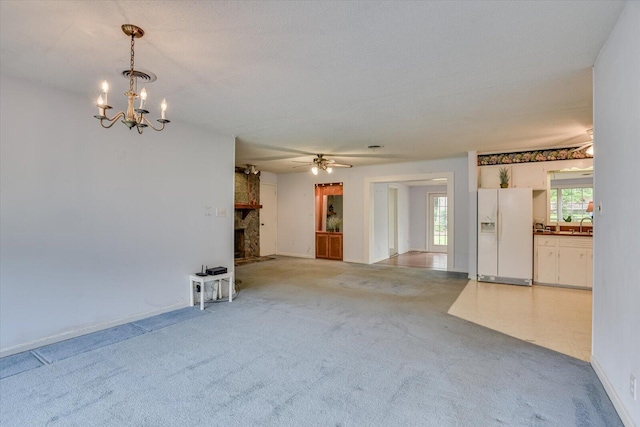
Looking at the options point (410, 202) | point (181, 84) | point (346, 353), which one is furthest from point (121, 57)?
point (410, 202)

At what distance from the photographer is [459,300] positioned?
4582mm

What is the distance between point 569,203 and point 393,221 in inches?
168

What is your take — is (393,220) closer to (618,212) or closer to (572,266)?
(572,266)

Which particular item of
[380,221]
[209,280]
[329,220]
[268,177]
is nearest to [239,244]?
[268,177]

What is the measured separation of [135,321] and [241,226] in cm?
492

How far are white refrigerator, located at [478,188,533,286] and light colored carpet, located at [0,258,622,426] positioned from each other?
8.37 ft

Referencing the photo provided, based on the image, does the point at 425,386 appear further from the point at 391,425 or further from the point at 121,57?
the point at 121,57

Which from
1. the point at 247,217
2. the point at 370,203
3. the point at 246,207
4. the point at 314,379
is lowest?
the point at 314,379

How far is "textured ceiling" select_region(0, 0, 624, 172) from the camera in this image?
6.16ft

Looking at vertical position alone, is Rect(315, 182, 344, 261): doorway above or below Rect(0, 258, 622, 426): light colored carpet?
above

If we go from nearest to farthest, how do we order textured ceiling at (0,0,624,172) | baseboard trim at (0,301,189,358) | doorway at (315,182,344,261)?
textured ceiling at (0,0,624,172), baseboard trim at (0,301,189,358), doorway at (315,182,344,261)

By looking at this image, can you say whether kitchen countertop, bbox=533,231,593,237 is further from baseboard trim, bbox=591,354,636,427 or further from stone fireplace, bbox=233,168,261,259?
stone fireplace, bbox=233,168,261,259

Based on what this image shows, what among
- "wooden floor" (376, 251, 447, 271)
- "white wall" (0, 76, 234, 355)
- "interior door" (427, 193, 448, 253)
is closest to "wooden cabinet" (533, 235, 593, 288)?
"wooden floor" (376, 251, 447, 271)

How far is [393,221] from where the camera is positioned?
369 inches
